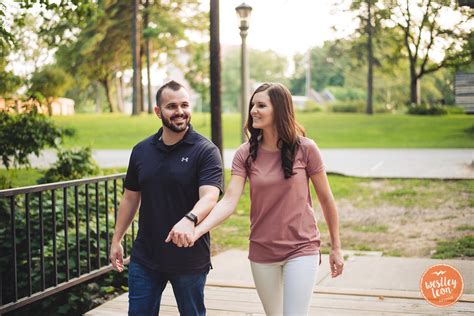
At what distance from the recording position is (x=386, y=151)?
1719 centimetres

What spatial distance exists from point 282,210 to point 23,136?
5.18 meters

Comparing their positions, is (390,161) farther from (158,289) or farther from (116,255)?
(158,289)

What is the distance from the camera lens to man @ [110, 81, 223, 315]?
10.1ft

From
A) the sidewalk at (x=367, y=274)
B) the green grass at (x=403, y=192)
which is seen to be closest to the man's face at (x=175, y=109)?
the sidewalk at (x=367, y=274)

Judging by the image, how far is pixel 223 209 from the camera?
3.04 metres

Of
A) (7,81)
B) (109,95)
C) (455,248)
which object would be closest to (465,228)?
(455,248)

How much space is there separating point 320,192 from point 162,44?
914 inches

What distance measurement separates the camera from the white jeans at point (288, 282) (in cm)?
291

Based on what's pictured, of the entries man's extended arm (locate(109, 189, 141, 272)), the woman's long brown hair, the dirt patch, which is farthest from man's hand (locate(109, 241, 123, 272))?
the dirt patch

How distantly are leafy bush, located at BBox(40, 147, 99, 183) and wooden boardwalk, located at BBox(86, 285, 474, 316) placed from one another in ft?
12.8

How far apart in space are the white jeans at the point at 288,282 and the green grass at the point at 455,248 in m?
4.56

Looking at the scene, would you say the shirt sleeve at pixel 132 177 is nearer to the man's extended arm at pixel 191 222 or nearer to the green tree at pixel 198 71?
the man's extended arm at pixel 191 222

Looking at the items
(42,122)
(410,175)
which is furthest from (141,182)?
(410,175)

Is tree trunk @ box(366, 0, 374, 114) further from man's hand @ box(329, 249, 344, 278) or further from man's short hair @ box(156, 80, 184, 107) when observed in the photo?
man's hand @ box(329, 249, 344, 278)
